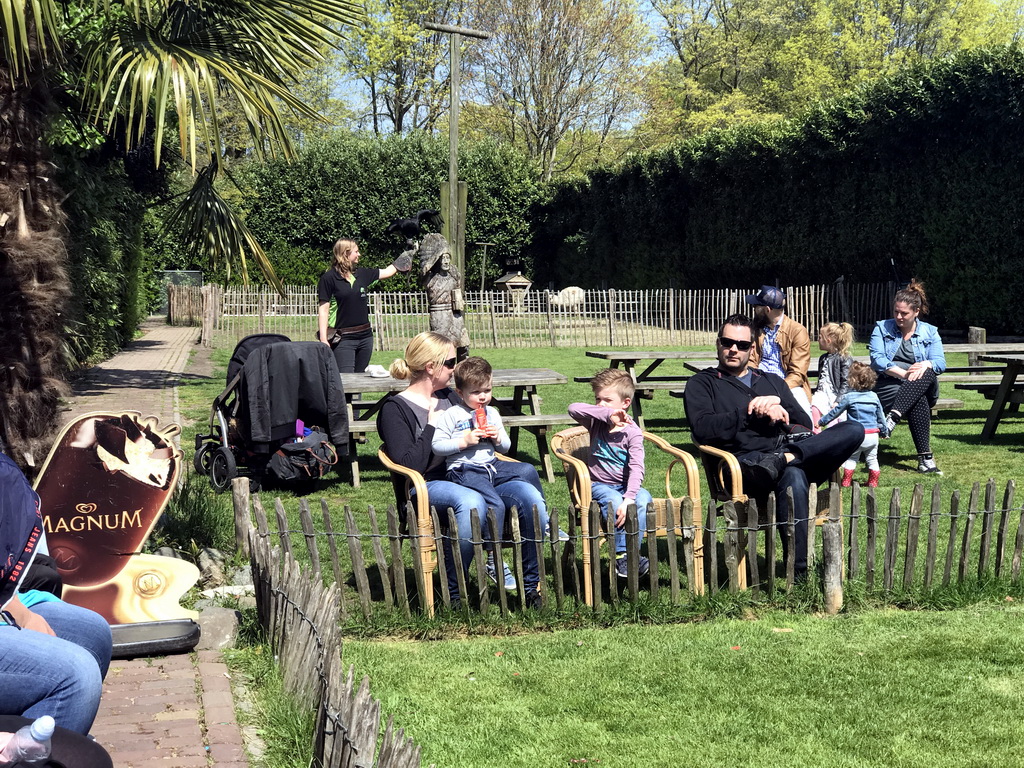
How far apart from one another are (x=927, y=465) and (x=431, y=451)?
5131 mm

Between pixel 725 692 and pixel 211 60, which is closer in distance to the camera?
pixel 725 692

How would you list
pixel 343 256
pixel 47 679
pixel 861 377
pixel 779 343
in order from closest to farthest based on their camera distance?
pixel 47 679
pixel 861 377
pixel 779 343
pixel 343 256

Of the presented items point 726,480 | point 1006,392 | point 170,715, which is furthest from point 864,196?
point 170,715

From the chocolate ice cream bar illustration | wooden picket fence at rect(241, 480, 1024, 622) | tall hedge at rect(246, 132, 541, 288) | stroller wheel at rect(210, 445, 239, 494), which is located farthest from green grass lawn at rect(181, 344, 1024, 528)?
tall hedge at rect(246, 132, 541, 288)

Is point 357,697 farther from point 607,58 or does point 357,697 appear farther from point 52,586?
point 607,58

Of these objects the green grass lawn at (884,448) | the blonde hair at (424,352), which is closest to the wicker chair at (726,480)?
the blonde hair at (424,352)

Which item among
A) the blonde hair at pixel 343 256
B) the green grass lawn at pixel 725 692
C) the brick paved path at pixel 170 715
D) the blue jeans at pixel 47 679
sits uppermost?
the blonde hair at pixel 343 256

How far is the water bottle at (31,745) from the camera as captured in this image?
7.68ft

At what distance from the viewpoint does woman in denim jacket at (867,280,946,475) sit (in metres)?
9.11

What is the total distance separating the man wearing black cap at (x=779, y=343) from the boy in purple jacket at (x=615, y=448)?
2569mm

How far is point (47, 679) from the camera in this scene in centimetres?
277

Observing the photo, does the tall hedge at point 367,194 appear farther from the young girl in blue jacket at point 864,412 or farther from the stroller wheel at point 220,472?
the young girl in blue jacket at point 864,412

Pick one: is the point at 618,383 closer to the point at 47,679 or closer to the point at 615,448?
the point at 615,448

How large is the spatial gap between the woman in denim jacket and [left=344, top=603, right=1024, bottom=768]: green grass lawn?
3847mm
